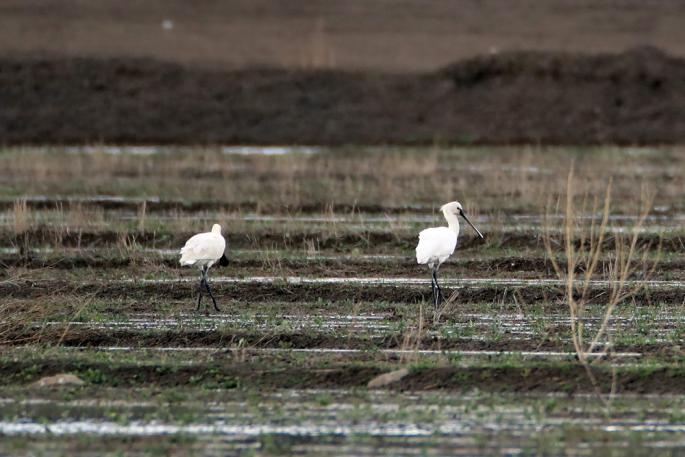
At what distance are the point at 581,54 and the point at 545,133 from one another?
6696 millimetres

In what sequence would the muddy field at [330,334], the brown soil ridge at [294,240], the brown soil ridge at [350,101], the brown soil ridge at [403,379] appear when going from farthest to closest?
the brown soil ridge at [350,101] < the brown soil ridge at [294,240] < the brown soil ridge at [403,379] < the muddy field at [330,334]

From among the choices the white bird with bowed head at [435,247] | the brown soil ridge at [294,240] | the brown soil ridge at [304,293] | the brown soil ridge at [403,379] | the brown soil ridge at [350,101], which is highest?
the brown soil ridge at [350,101]

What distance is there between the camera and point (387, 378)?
8.18 meters

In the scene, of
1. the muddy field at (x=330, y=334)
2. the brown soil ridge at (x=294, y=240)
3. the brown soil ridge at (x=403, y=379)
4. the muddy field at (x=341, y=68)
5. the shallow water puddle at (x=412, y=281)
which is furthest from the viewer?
the muddy field at (x=341, y=68)

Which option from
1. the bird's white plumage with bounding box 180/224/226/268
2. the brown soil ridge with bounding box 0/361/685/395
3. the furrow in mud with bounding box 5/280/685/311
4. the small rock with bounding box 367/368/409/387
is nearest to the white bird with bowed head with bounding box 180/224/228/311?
the bird's white plumage with bounding box 180/224/226/268

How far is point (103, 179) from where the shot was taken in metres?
26.8

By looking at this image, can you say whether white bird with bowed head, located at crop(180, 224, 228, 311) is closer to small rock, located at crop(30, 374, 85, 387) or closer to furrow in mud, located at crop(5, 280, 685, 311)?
furrow in mud, located at crop(5, 280, 685, 311)

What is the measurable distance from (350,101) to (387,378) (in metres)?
41.0

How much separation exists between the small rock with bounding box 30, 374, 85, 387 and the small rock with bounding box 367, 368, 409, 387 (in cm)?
241

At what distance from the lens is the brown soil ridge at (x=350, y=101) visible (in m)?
45.2

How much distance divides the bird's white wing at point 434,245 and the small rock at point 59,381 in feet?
14.5

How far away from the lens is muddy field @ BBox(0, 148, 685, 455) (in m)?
7.04

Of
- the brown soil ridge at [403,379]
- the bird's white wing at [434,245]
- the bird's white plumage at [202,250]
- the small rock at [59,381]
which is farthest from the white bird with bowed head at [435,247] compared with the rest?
the small rock at [59,381]

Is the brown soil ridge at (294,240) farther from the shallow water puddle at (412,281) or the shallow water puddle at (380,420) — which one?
the shallow water puddle at (380,420)
